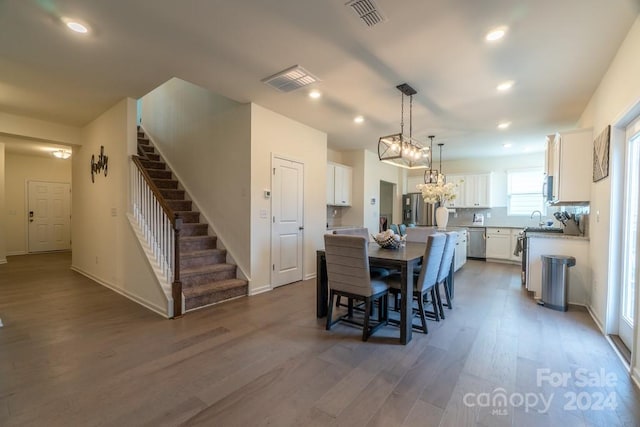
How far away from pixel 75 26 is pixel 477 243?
810cm

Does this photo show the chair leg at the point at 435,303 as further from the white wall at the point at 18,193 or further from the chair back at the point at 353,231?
the white wall at the point at 18,193

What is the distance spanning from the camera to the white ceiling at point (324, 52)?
84.5 inches

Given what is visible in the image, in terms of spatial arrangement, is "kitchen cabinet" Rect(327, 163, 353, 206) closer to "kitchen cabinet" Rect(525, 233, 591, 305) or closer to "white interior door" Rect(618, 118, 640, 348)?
"kitchen cabinet" Rect(525, 233, 591, 305)

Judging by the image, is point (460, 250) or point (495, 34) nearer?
point (495, 34)

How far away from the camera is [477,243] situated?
7.23 meters

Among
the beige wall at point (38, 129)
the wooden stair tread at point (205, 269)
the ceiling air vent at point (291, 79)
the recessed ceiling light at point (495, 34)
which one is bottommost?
the wooden stair tread at point (205, 269)

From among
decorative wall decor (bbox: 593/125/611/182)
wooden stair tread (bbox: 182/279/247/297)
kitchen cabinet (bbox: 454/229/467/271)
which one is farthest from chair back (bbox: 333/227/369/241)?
decorative wall decor (bbox: 593/125/611/182)

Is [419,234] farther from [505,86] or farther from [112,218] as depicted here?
[112,218]

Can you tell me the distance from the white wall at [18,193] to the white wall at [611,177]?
11548mm

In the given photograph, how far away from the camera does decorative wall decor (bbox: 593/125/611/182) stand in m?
2.85

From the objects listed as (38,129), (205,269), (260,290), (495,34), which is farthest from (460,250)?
(38,129)

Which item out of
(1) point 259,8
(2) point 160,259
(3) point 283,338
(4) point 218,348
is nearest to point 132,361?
(4) point 218,348

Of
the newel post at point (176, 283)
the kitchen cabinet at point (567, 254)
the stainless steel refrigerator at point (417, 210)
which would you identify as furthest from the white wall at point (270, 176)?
the stainless steel refrigerator at point (417, 210)

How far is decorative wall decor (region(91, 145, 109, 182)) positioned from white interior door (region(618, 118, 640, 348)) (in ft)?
20.9
